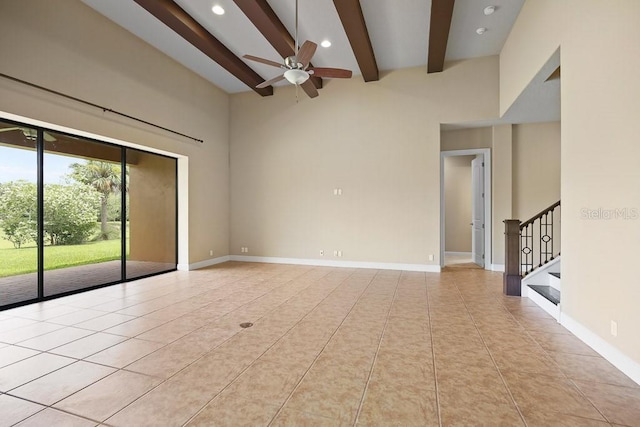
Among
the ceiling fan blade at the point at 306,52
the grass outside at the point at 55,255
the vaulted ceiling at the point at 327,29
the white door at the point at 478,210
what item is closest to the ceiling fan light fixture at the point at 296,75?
the ceiling fan blade at the point at 306,52

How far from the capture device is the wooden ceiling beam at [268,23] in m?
4.17

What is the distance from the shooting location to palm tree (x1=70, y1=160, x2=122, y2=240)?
484cm

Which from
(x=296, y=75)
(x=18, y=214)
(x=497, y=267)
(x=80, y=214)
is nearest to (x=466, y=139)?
(x=497, y=267)

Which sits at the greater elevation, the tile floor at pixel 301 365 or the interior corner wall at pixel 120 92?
the interior corner wall at pixel 120 92

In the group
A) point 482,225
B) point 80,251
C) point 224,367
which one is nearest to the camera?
point 224,367

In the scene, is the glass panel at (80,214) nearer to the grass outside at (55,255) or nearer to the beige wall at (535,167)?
the grass outside at (55,255)

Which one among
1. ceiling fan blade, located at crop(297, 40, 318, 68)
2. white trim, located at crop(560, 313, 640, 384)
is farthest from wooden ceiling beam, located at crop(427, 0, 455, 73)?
white trim, located at crop(560, 313, 640, 384)

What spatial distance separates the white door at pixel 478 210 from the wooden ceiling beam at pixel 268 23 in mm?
4743

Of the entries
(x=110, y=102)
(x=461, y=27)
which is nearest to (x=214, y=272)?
(x=110, y=102)

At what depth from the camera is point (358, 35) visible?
4875mm

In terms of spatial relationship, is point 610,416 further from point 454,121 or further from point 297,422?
point 454,121

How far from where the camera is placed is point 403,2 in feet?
14.5

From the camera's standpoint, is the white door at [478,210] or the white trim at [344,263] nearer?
the white trim at [344,263]

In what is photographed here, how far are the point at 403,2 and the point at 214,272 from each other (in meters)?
5.70
